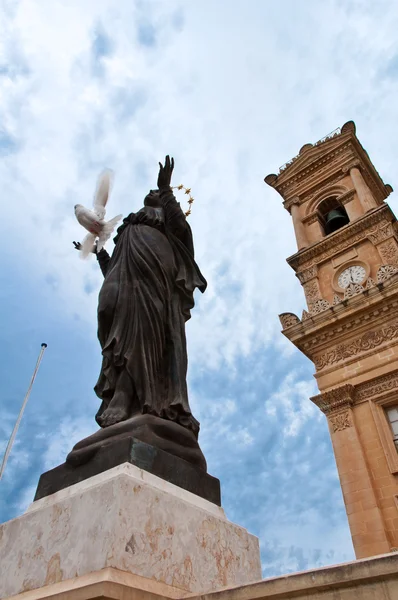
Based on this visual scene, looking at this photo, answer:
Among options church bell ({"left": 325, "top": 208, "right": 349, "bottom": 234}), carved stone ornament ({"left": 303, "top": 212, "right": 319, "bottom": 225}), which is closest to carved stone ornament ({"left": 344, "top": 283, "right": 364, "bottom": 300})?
church bell ({"left": 325, "top": 208, "right": 349, "bottom": 234})

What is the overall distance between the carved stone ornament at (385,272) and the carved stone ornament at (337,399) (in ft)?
12.3

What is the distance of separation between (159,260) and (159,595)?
219 centimetres

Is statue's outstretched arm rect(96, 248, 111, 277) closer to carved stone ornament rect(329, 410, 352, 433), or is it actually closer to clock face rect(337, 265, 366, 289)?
carved stone ornament rect(329, 410, 352, 433)

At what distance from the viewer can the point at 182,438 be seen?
2.66m

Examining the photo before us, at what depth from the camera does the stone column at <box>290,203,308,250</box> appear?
19.2 meters

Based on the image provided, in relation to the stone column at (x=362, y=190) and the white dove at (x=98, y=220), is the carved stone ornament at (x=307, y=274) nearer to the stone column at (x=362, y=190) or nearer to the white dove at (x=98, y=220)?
the stone column at (x=362, y=190)

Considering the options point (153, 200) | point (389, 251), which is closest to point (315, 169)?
point (389, 251)

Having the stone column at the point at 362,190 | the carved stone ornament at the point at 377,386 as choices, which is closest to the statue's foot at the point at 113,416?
the carved stone ornament at the point at 377,386

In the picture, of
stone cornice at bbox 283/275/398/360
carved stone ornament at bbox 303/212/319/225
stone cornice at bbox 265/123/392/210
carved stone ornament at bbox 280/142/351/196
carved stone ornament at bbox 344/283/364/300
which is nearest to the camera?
stone cornice at bbox 283/275/398/360

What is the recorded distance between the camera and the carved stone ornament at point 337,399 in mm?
13070

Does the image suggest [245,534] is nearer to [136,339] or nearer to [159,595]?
[159,595]

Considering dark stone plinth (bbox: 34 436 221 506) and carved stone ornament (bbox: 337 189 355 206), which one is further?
carved stone ornament (bbox: 337 189 355 206)

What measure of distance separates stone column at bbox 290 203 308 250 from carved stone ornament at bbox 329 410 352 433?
7.97 meters

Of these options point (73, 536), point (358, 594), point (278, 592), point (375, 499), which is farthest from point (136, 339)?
point (375, 499)
